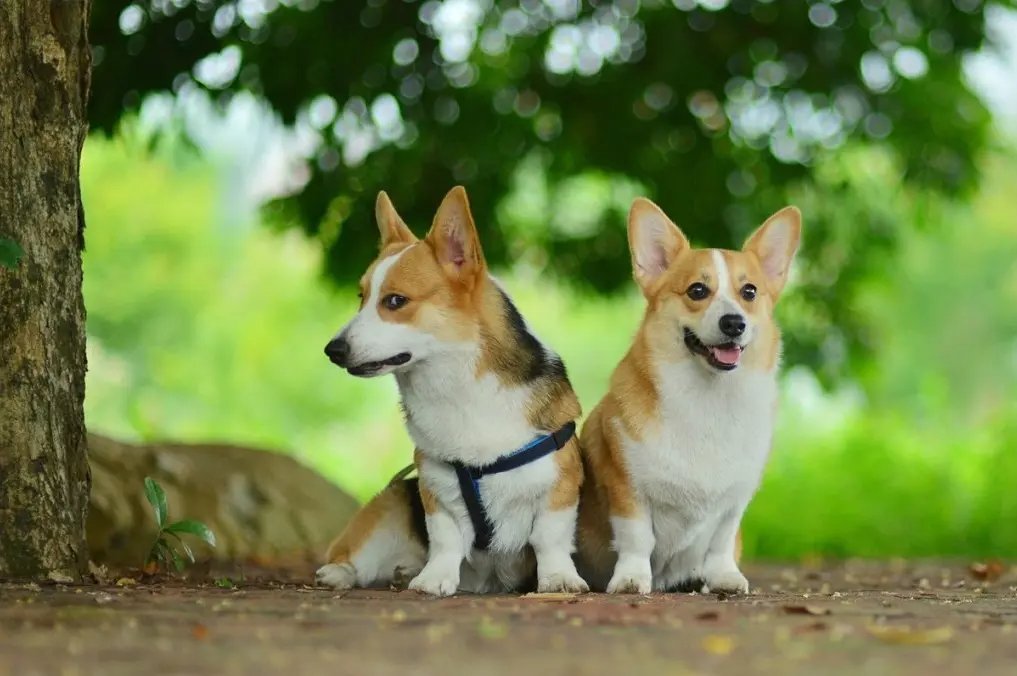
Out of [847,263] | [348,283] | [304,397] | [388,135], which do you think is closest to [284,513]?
[348,283]

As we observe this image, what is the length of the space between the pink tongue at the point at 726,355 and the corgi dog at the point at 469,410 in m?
0.53

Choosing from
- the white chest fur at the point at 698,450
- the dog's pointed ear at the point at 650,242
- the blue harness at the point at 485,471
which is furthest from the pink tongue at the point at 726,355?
the blue harness at the point at 485,471

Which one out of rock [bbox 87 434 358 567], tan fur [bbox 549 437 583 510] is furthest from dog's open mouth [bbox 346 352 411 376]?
rock [bbox 87 434 358 567]

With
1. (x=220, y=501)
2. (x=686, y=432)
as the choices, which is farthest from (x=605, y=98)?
(x=686, y=432)

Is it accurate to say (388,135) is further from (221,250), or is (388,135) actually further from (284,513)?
(221,250)

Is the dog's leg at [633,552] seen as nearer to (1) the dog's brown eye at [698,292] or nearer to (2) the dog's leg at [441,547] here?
(2) the dog's leg at [441,547]

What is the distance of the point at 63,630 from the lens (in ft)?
10.9

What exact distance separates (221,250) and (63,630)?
63.2 feet

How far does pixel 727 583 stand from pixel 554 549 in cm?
60

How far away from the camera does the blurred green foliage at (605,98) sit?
757 centimetres

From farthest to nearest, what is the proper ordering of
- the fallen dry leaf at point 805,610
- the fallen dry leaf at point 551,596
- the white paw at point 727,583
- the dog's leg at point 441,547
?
the white paw at point 727,583 → the dog's leg at point 441,547 → the fallen dry leaf at point 551,596 → the fallen dry leaf at point 805,610

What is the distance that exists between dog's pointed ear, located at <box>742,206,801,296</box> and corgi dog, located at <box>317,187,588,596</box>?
33.8 inches

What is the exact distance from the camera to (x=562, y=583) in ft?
14.6

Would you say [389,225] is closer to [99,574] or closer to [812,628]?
[99,574]
